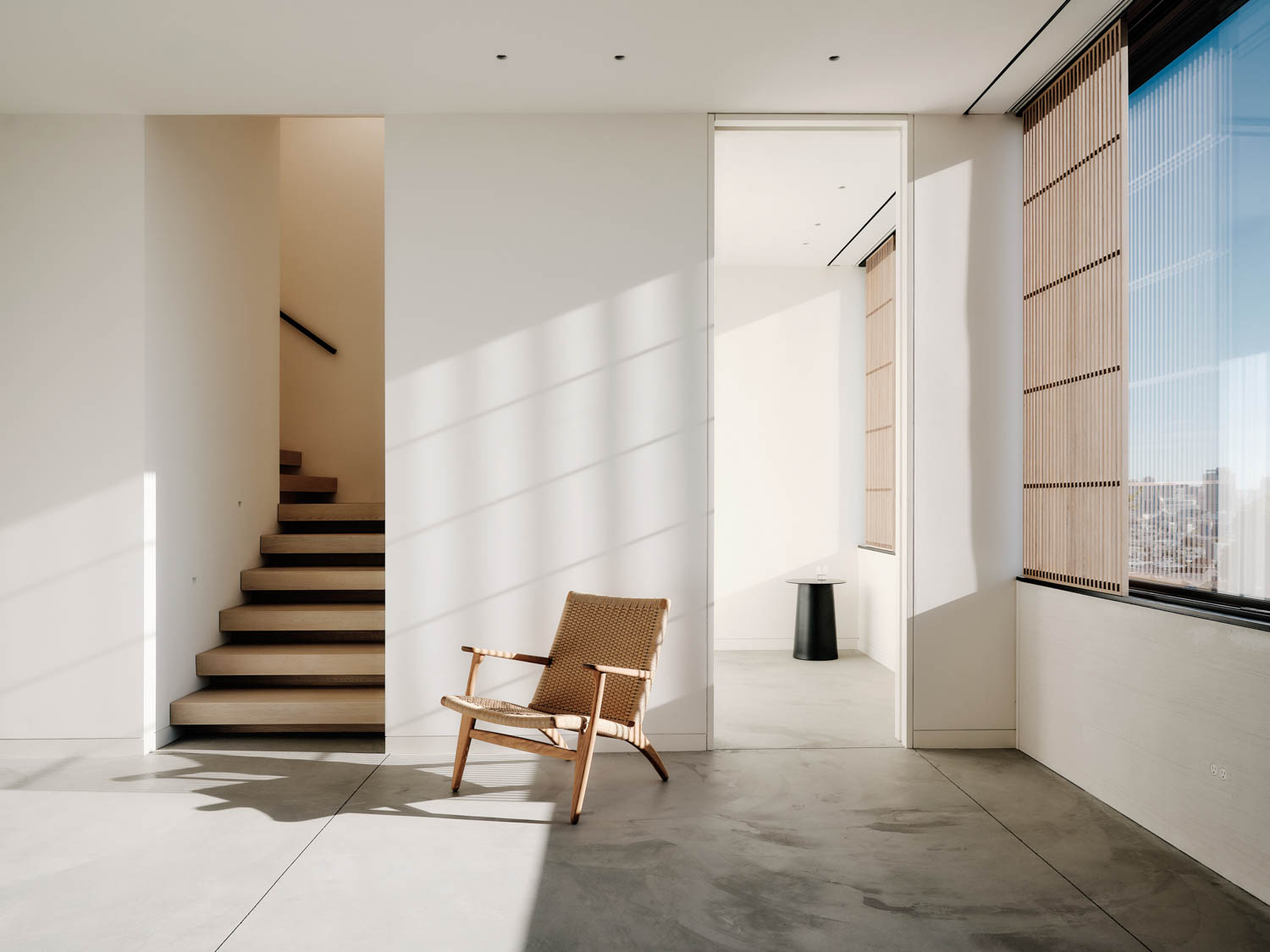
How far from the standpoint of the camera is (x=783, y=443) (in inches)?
292

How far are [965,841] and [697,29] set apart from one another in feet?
10.9

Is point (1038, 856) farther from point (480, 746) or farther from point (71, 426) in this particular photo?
point (71, 426)

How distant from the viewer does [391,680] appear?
4.37 m

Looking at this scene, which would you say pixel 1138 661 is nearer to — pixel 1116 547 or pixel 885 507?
pixel 1116 547

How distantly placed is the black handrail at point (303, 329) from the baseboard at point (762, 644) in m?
4.06

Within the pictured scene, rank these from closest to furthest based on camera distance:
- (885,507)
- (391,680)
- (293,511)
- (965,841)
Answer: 1. (965,841)
2. (391,680)
3. (293,511)
4. (885,507)

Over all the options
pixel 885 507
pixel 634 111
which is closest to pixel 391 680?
pixel 634 111

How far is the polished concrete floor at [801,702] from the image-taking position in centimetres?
460

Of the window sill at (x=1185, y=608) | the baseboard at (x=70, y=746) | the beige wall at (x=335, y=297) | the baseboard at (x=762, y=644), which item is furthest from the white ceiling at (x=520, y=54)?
the baseboard at (x=762, y=644)

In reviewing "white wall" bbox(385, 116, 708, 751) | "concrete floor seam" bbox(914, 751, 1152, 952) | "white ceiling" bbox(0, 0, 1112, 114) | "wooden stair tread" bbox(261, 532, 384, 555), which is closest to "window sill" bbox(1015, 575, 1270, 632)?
"concrete floor seam" bbox(914, 751, 1152, 952)

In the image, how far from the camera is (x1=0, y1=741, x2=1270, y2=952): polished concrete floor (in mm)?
2516

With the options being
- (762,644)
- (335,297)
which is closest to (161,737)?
(335,297)

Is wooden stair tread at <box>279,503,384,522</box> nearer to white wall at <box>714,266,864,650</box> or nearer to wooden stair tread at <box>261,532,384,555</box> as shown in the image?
wooden stair tread at <box>261,532,384,555</box>

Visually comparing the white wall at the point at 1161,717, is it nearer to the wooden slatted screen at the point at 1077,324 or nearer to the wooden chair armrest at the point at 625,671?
the wooden slatted screen at the point at 1077,324
